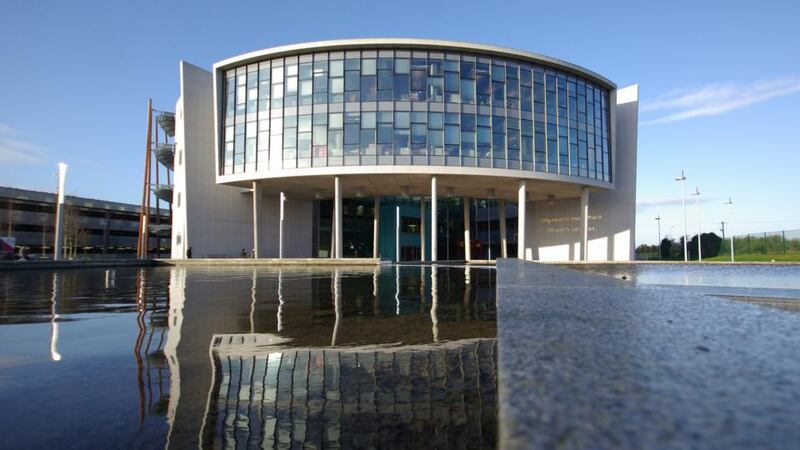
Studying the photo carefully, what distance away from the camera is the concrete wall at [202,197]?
3816 centimetres

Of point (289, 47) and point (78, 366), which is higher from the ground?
point (289, 47)

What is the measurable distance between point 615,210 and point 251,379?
4353 centimetres

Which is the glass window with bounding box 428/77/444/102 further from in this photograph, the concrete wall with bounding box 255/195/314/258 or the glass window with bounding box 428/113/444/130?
the concrete wall with bounding box 255/195/314/258

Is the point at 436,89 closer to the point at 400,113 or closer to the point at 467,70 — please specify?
the point at 467,70

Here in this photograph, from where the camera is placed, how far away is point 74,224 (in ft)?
199

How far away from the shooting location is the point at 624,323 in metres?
2.08

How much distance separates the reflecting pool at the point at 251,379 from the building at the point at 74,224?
171 feet

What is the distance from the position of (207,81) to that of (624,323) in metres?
43.7

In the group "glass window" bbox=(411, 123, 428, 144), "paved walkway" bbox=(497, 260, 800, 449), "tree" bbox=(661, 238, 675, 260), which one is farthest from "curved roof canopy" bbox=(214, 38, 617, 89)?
"paved walkway" bbox=(497, 260, 800, 449)

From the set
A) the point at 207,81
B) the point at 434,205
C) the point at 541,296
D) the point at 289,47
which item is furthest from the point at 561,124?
the point at 541,296

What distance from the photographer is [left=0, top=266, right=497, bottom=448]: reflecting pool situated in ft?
9.28

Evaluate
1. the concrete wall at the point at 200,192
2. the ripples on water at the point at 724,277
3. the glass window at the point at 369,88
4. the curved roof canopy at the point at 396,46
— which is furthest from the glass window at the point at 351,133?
the ripples on water at the point at 724,277

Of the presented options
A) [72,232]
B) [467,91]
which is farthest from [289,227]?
[72,232]

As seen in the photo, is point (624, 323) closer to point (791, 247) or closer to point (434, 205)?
point (434, 205)
